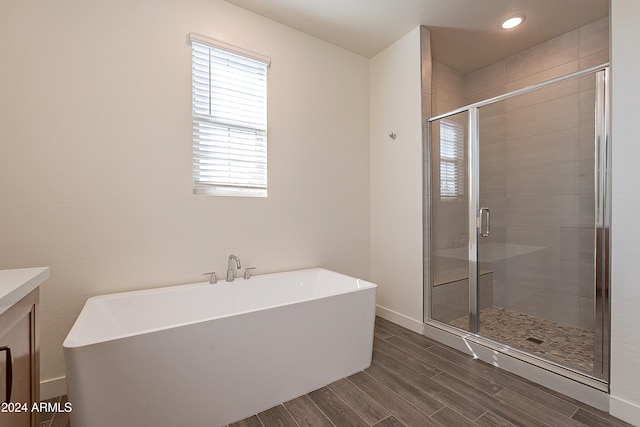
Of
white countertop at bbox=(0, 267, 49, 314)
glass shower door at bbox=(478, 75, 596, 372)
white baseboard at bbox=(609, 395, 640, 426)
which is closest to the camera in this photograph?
white countertop at bbox=(0, 267, 49, 314)

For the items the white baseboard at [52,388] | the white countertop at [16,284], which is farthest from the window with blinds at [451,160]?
the white baseboard at [52,388]

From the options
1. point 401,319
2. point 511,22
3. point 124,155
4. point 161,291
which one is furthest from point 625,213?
point 124,155

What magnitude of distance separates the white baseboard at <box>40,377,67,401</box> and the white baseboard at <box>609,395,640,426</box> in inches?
122

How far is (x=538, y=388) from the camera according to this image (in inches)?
71.8

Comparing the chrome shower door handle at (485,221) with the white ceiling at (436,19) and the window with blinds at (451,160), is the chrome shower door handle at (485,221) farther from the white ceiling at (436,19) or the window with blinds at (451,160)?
the white ceiling at (436,19)

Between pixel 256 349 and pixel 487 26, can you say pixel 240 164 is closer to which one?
pixel 256 349

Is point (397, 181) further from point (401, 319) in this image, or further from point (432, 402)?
point (432, 402)

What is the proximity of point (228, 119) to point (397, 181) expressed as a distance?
65.9 inches

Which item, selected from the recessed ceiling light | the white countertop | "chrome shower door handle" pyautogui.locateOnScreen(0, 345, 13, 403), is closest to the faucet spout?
the white countertop

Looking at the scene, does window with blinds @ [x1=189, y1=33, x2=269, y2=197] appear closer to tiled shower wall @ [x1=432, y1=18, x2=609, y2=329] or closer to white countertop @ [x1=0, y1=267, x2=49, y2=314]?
white countertop @ [x1=0, y1=267, x2=49, y2=314]

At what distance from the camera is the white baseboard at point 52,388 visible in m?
1.74

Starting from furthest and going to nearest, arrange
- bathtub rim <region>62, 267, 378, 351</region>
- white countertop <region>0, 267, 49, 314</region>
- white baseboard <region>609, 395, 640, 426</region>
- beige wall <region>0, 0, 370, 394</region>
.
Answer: beige wall <region>0, 0, 370, 394</region> → white baseboard <region>609, 395, 640, 426</region> → bathtub rim <region>62, 267, 378, 351</region> → white countertop <region>0, 267, 49, 314</region>

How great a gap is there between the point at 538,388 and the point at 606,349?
1.48 ft

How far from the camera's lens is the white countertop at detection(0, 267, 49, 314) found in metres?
0.77
